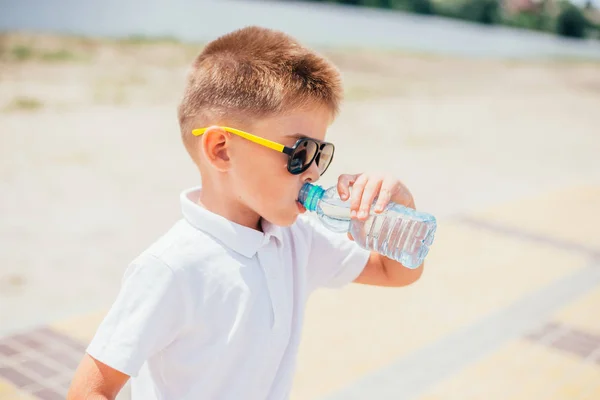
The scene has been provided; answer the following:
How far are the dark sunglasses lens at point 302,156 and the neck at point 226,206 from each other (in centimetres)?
17

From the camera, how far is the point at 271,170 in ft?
5.76

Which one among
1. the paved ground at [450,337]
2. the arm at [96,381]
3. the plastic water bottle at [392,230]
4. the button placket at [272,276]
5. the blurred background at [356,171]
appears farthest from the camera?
the blurred background at [356,171]

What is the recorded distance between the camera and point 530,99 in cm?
1944

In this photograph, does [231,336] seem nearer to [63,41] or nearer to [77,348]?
[77,348]

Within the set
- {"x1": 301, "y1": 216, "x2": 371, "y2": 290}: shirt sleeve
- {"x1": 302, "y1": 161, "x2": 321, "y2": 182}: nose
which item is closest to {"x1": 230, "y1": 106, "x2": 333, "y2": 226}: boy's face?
{"x1": 302, "y1": 161, "x2": 321, "y2": 182}: nose

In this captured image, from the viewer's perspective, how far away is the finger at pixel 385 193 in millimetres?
1773

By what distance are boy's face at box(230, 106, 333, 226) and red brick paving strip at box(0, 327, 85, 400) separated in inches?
78.5

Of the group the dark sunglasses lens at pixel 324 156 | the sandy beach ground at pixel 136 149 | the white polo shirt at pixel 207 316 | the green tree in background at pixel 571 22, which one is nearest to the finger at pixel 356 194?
the dark sunglasses lens at pixel 324 156

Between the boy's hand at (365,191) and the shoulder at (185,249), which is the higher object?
the boy's hand at (365,191)

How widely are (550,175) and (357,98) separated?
6355 mm

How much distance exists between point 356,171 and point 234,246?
7061 mm

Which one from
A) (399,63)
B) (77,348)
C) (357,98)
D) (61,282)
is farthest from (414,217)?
(399,63)

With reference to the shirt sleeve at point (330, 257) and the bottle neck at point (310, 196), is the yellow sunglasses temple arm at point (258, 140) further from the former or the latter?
the shirt sleeve at point (330, 257)

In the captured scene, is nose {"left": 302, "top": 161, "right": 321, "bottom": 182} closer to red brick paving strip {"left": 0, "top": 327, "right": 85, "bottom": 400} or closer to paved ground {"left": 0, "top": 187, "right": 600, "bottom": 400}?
paved ground {"left": 0, "top": 187, "right": 600, "bottom": 400}
